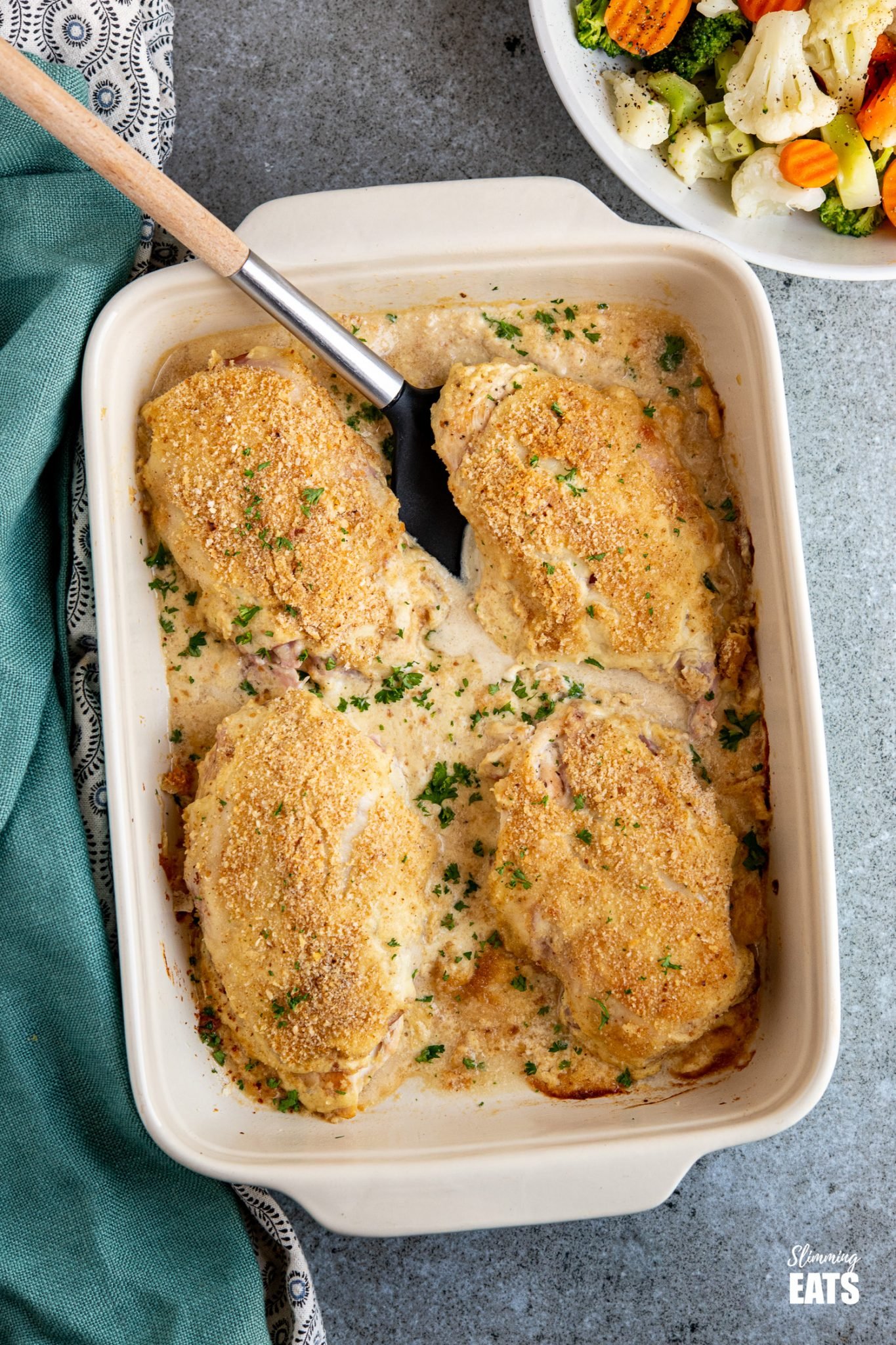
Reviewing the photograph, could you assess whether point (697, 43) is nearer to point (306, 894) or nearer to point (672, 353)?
point (672, 353)

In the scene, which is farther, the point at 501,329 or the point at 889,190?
the point at 501,329

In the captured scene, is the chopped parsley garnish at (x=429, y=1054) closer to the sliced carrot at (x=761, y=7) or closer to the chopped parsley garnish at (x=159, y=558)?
the chopped parsley garnish at (x=159, y=558)

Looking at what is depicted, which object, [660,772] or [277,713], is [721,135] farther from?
[277,713]

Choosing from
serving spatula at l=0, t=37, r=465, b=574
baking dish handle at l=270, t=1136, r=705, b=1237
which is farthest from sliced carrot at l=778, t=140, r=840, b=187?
baking dish handle at l=270, t=1136, r=705, b=1237

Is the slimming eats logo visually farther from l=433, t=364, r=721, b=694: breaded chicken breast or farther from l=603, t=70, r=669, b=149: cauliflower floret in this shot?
l=603, t=70, r=669, b=149: cauliflower floret

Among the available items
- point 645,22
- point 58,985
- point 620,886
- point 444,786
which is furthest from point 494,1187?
point 645,22

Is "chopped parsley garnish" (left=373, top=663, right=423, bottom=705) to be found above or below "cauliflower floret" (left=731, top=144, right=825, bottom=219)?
below

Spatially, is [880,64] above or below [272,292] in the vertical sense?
below
